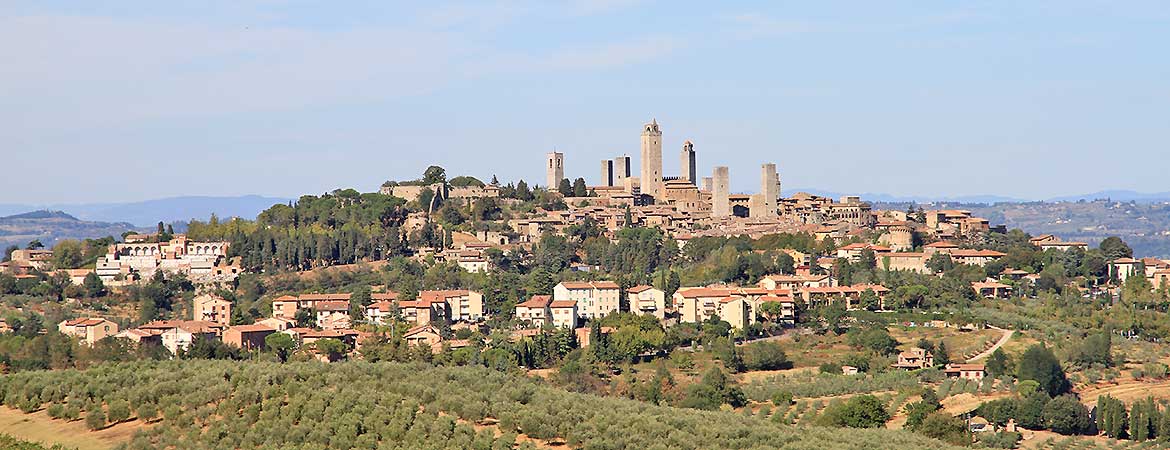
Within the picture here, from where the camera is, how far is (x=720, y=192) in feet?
255

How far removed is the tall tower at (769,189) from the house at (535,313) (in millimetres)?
24180

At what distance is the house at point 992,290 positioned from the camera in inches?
2339

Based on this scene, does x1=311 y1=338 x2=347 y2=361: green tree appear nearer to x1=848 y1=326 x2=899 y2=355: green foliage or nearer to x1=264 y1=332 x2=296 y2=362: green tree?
x1=264 y1=332 x2=296 y2=362: green tree

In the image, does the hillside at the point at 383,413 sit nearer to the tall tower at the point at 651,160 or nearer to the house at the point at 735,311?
the house at the point at 735,311

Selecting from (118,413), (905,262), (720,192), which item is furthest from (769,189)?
(118,413)

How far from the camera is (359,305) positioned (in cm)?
5606

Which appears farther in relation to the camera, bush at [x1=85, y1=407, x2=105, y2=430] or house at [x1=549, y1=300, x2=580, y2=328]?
house at [x1=549, y1=300, x2=580, y2=328]

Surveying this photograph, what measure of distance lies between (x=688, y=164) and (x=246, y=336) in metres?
37.4

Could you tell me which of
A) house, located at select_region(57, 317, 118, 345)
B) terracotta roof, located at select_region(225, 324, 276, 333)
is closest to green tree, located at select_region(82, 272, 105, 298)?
house, located at select_region(57, 317, 118, 345)

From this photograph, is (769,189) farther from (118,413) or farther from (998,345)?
(118,413)

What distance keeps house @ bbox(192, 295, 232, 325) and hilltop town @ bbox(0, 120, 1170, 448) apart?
0.09 meters

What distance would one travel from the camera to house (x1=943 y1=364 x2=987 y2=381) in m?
45.0

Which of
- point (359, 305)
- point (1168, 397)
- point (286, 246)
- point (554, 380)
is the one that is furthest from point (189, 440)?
point (286, 246)

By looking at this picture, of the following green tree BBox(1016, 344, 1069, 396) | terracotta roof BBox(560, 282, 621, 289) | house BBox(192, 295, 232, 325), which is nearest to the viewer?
green tree BBox(1016, 344, 1069, 396)
